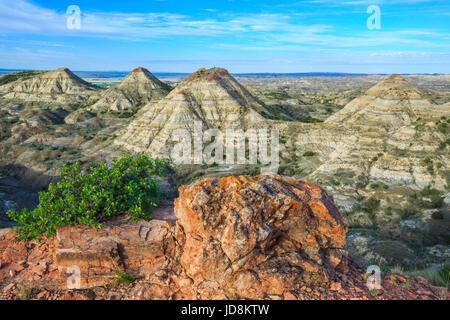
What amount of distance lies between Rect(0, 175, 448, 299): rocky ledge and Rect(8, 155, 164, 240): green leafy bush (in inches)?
22.7

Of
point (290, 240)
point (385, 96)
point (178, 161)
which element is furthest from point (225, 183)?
point (385, 96)

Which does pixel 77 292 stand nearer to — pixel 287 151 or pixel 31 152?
pixel 287 151

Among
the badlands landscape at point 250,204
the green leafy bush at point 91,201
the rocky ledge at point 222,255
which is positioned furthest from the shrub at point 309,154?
the rocky ledge at point 222,255

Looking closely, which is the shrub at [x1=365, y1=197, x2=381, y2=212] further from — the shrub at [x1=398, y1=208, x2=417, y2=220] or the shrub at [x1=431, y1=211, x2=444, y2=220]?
the shrub at [x1=431, y1=211, x2=444, y2=220]

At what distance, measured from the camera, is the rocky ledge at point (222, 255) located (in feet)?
24.7

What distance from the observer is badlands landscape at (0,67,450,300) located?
7.75 metres

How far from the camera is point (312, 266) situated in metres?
7.79

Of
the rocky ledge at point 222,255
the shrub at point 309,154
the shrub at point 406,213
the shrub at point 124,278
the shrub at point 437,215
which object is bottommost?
the shrub at point 406,213

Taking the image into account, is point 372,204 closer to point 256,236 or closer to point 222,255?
point 256,236

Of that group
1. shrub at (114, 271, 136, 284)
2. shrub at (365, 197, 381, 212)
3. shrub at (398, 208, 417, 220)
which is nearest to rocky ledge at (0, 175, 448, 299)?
shrub at (114, 271, 136, 284)

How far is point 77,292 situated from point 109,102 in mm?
97298

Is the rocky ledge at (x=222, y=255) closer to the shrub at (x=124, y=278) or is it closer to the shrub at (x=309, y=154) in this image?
the shrub at (x=124, y=278)

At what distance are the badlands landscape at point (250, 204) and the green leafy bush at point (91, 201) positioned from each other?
51 cm

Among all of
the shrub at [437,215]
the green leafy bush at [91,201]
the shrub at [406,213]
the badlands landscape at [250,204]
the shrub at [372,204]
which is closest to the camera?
the badlands landscape at [250,204]
